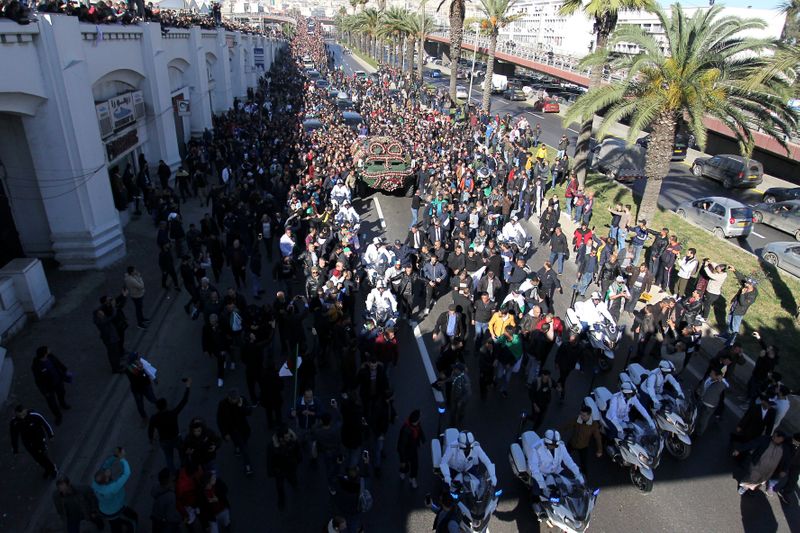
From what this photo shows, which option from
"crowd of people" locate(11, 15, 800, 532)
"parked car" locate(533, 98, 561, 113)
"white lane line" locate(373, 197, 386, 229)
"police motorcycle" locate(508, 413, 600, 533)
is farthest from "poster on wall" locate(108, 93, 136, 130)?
"parked car" locate(533, 98, 561, 113)

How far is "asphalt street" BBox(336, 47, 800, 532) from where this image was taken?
24.5ft

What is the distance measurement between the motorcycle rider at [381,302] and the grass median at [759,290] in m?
7.91

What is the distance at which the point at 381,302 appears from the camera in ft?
35.3

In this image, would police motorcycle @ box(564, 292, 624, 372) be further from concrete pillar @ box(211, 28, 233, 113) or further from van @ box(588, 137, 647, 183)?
concrete pillar @ box(211, 28, 233, 113)

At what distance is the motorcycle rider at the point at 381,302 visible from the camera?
10.8 m

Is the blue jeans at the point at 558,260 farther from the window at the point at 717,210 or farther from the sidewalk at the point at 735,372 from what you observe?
the window at the point at 717,210

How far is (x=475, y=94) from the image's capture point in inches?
2164

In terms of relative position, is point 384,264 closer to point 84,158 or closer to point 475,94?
point 84,158

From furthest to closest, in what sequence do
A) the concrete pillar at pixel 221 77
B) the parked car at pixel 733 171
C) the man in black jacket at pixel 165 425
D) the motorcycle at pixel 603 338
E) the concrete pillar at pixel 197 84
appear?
the concrete pillar at pixel 221 77 → the concrete pillar at pixel 197 84 → the parked car at pixel 733 171 → the motorcycle at pixel 603 338 → the man in black jacket at pixel 165 425

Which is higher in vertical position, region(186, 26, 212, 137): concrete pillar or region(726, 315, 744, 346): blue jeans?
region(186, 26, 212, 137): concrete pillar

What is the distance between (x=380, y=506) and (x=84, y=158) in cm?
1195

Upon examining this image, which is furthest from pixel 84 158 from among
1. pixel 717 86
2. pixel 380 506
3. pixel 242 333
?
pixel 717 86

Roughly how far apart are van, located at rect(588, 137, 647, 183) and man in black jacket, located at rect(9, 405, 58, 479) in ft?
76.2

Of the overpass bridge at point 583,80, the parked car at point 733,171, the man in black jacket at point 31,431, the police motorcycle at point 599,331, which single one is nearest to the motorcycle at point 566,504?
Answer: the police motorcycle at point 599,331
